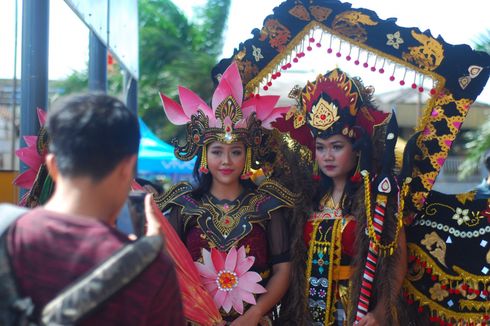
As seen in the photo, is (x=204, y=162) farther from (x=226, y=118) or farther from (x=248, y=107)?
(x=248, y=107)

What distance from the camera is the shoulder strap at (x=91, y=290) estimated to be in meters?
1.53

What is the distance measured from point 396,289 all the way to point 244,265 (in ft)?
2.46

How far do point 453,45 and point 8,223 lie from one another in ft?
8.36

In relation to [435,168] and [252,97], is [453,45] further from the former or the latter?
[252,97]

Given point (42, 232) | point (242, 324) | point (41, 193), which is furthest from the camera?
point (242, 324)

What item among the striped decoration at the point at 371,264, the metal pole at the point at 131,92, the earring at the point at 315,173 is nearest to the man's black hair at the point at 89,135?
the striped decoration at the point at 371,264

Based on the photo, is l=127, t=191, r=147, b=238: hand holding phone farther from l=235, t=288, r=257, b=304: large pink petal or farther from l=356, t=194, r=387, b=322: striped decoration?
l=356, t=194, r=387, b=322: striped decoration

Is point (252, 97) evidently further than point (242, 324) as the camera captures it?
Yes

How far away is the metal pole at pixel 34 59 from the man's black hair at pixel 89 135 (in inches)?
73.2

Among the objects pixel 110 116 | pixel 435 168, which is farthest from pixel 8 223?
pixel 435 168

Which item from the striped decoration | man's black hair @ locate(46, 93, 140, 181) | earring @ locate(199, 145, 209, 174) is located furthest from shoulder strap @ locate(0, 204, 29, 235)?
the striped decoration

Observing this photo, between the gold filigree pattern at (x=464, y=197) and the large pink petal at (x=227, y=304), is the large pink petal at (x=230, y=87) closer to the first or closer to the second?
the large pink petal at (x=227, y=304)

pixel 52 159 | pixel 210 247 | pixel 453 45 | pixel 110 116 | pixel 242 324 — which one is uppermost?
pixel 453 45

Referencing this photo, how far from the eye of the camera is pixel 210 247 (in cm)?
340
